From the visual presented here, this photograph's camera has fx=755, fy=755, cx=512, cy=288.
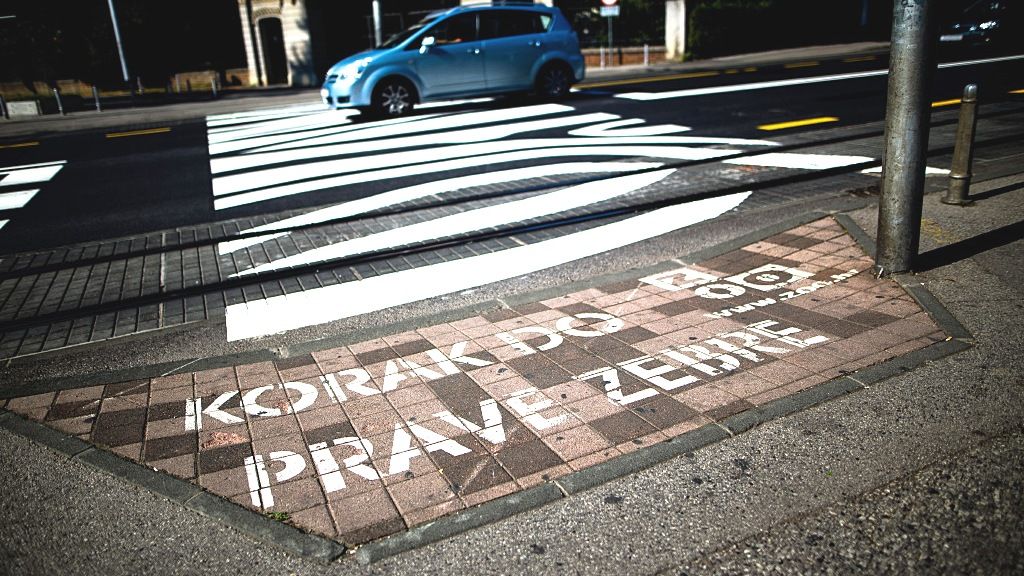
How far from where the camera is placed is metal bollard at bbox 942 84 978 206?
6.29 m

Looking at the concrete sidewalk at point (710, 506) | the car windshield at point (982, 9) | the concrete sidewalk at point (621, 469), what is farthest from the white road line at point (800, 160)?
the car windshield at point (982, 9)

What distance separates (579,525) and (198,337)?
11.2 ft

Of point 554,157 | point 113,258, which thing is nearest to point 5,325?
point 113,258

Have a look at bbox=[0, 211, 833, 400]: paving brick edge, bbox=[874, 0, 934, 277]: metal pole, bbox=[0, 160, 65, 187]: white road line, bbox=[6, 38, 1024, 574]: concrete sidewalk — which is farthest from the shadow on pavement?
bbox=[0, 160, 65, 187]: white road line

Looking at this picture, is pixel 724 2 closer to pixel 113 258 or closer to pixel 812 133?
pixel 812 133

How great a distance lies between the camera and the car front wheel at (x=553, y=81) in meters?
16.1

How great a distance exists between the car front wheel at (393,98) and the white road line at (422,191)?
588 centimetres

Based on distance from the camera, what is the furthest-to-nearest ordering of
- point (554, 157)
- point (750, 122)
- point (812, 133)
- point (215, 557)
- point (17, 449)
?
point (750, 122)
point (812, 133)
point (554, 157)
point (17, 449)
point (215, 557)

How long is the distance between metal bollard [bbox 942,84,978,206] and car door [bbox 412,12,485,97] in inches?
404

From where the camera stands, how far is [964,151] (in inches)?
258

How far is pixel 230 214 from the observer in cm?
863

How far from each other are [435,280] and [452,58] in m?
10.1

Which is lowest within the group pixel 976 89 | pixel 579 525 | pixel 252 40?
pixel 579 525

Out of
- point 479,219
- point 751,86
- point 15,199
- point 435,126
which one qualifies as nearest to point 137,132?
point 15,199
